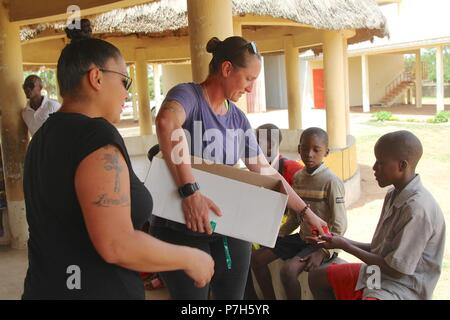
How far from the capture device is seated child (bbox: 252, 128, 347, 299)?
3141mm

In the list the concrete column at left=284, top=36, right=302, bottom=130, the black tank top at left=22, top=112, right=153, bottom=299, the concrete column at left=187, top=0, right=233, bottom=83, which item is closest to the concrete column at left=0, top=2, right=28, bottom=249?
the concrete column at left=187, top=0, right=233, bottom=83

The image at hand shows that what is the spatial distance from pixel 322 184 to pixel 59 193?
2.35 metres

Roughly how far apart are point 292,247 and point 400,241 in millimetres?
1106

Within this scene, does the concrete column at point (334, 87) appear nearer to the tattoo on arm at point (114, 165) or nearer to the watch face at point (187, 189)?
the watch face at point (187, 189)

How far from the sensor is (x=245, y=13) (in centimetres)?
705

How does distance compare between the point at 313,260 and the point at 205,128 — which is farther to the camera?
the point at 313,260

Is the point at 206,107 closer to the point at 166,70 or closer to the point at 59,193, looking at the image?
the point at 59,193

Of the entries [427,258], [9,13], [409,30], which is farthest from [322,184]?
[409,30]

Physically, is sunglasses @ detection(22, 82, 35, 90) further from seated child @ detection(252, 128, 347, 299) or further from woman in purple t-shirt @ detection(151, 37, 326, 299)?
woman in purple t-shirt @ detection(151, 37, 326, 299)

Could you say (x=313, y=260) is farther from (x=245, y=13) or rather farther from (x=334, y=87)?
(x=334, y=87)

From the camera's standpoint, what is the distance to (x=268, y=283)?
3.48 meters

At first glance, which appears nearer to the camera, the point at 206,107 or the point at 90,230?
the point at 90,230

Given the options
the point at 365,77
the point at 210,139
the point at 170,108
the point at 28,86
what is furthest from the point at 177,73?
the point at 170,108

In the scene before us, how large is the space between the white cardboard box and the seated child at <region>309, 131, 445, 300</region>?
25.6 inches
